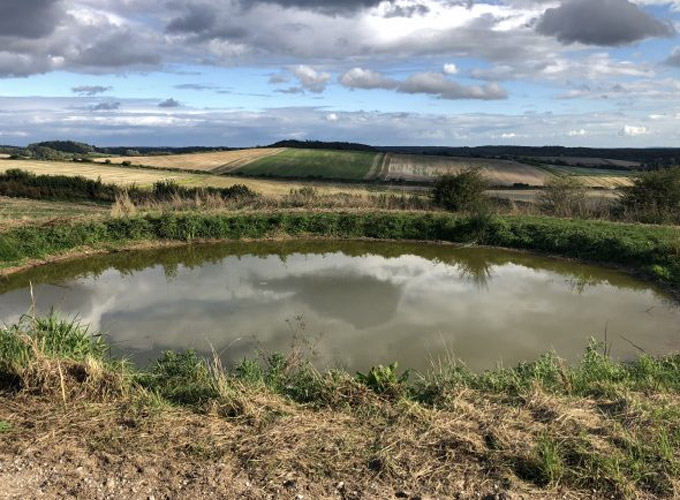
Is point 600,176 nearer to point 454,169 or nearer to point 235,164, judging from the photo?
point 454,169

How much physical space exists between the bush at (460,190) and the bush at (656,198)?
6084mm

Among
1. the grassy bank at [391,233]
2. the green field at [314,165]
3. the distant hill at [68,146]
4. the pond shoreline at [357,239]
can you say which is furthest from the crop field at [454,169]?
the distant hill at [68,146]

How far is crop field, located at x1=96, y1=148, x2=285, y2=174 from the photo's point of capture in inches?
1661

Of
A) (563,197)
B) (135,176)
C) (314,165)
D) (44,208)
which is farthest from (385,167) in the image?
Answer: (44,208)

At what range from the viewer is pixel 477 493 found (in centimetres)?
330

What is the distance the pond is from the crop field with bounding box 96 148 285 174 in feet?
87.1

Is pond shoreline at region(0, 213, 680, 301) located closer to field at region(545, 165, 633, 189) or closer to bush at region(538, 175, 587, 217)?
bush at region(538, 175, 587, 217)

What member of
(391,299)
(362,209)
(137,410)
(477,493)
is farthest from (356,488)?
(362,209)

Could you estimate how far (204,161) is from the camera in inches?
1815

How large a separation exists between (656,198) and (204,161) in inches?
1400

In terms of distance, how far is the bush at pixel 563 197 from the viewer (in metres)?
23.3

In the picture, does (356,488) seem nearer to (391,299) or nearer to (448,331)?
(448,331)

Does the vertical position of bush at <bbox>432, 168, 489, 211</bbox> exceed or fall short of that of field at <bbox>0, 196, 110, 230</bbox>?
it exceeds it

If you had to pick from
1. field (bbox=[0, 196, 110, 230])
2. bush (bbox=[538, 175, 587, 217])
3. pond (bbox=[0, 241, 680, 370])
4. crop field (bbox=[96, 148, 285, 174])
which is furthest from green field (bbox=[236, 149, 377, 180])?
pond (bbox=[0, 241, 680, 370])
